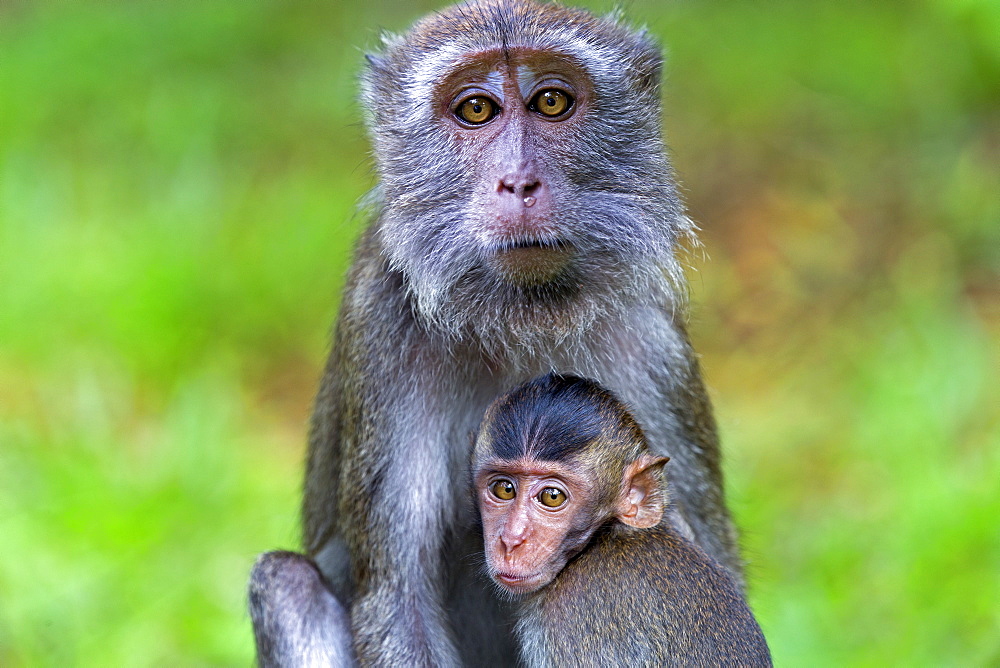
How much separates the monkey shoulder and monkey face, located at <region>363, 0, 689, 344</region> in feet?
2.95

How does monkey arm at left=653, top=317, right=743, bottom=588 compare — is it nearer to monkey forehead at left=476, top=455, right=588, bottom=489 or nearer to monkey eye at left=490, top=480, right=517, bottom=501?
monkey forehead at left=476, top=455, right=588, bottom=489

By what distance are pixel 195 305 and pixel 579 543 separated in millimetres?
6152

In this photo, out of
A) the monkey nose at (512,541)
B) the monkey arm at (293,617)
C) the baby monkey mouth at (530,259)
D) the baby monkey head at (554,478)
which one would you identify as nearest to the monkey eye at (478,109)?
the baby monkey mouth at (530,259)

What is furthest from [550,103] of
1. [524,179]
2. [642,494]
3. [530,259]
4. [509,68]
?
[642,494]

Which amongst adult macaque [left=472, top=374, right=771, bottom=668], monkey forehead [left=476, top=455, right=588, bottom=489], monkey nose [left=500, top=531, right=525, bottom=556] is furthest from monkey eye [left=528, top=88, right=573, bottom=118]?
monkey nose [left=500, top=531, right=525, bottom=556]

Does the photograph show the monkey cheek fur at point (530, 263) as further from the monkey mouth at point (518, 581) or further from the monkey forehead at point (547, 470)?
the monkey mouth at point (518, 581)

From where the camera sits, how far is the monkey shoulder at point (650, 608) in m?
4.30

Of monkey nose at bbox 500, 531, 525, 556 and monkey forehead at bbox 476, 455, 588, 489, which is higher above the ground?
monkey forehead at bbox 476, 455, 588, 489

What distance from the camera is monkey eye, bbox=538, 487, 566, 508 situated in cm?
453

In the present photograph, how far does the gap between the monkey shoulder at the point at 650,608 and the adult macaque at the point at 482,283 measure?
498mm

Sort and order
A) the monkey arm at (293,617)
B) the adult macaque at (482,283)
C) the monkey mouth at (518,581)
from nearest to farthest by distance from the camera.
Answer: the monkey mouth at (518,581) < the adult macaque at (482,283) < the monkey arm at (293,617)

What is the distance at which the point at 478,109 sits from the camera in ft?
15.7

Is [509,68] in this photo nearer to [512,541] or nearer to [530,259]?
[530,259]

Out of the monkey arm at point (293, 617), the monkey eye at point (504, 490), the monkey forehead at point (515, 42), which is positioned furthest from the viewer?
the monkey arm at point (293, 617)
